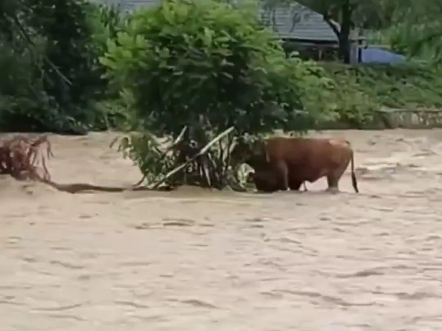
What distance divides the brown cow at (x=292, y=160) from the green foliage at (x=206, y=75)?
0.15m

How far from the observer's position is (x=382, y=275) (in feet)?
16.7

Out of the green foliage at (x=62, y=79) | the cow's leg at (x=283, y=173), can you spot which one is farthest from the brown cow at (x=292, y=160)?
the green foliage at (x=62, y=79)

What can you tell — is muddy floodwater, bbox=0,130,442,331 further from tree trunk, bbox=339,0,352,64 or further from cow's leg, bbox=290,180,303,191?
tree trunk, bbox=339,0,352,64

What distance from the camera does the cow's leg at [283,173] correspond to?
8523 mm

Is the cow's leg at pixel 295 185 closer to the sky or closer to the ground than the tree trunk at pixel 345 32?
closer to the ground

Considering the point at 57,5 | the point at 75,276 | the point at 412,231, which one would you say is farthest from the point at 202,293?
the point at 57,5

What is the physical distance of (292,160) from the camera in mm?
8492

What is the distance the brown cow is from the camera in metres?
8.49

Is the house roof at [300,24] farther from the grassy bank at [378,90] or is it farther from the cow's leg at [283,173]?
the cow's leg at [283,173]

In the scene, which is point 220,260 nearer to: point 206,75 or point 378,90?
point 206,75

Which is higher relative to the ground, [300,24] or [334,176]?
[300,24]

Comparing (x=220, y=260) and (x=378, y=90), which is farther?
(x=378, y=90)

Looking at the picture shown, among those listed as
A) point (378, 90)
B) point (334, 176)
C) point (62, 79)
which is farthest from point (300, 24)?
point (334, 176)

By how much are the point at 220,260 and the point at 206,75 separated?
315 centimetres
